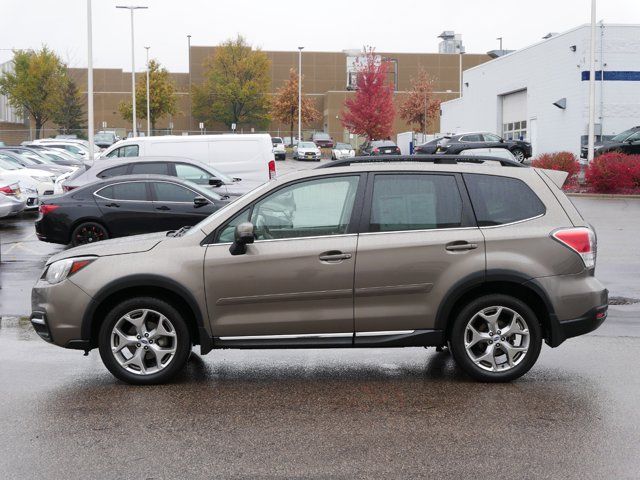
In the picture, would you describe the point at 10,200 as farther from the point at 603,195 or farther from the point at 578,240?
the point at 603,195

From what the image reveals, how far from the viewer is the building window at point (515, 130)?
5108 cm

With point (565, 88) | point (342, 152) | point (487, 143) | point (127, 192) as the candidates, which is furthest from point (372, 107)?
point (127, 192)

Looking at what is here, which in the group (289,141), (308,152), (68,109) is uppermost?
(68,109)

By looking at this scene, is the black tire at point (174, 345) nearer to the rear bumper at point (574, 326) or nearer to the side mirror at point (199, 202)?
the rear bumper at point (574, 326)

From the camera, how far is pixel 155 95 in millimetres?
80125

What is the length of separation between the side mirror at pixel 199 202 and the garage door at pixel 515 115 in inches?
1497

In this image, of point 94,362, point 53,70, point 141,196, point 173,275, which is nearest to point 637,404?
point 173,275

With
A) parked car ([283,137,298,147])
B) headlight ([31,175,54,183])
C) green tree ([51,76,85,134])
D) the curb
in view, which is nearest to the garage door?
the curb

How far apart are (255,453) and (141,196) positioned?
1042 cm

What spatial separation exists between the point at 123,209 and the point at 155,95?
67.2m

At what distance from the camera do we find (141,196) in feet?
50.0

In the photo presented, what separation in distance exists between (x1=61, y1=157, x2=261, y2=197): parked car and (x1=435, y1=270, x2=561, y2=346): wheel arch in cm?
1096

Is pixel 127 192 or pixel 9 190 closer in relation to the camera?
pixel 127 192

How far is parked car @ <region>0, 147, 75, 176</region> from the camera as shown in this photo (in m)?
29.3
